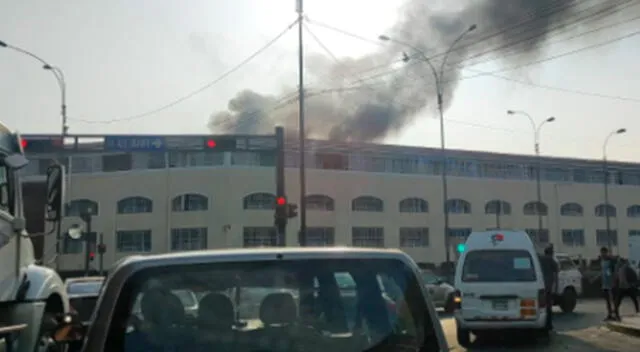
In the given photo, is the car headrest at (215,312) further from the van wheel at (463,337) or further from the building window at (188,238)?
the building window at (188,238)

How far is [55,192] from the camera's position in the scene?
6383 millimetres

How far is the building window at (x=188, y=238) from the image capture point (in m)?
50.8

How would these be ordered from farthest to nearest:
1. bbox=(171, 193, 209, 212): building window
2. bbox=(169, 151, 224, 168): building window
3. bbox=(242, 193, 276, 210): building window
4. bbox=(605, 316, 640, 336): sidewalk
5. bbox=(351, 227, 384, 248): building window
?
bbox=(351, 227, 384, 248): building window → bbox=(169, 151, 224, 168): building window → bbox=(171, 193, 209, 212): building window → bbox=(242, 193, 276, 210): building window → bbox=(605, 316, 640, 336): sidewalk

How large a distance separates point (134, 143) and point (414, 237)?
34.7 m

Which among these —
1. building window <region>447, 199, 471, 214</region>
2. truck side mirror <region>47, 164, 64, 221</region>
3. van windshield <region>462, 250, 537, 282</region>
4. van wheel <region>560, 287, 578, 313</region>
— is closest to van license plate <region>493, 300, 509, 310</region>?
van windshield <region>462, 250, 537, 282</region>

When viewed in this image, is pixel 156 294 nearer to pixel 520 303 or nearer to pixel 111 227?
pixel 520 303

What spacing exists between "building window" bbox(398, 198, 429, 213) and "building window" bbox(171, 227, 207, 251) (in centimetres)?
1607

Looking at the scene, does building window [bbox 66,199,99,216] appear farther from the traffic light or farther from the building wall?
the traffic light

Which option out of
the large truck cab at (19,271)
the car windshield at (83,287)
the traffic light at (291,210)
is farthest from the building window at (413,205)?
the large truck cab at (19,271)

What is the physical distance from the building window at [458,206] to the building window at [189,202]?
20686mm

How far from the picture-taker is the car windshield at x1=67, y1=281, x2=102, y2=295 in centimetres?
1154

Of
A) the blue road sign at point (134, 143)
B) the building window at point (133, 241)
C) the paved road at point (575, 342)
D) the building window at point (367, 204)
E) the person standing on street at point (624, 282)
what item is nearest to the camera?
the paved road at point (575, 342)

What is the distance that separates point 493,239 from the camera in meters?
13.6

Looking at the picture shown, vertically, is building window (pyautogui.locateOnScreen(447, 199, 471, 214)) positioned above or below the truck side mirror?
above
